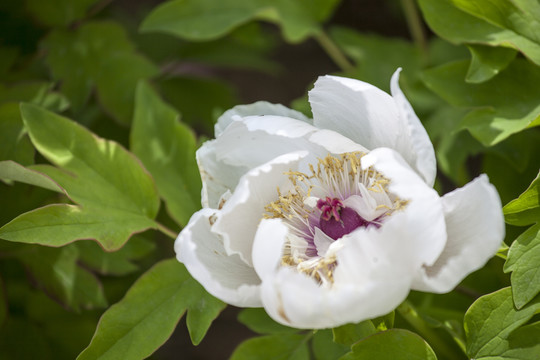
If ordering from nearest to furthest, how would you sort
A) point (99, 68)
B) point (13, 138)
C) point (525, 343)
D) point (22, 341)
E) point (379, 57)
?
point (525, 343) → point (13, 138) → point (22, 341) → point (99, 68) → point (379, 57)

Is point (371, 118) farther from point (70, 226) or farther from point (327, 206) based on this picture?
point (70, 226)

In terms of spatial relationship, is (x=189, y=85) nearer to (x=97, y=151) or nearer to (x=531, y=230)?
(x=97, y=151)

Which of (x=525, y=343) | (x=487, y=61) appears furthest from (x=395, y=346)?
(x=487, y=61)

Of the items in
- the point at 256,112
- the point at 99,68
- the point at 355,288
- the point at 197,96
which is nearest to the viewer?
the point at 355,288

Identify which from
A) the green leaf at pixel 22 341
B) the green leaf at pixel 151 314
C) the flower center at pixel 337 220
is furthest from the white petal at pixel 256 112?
the green leaf at pixel 22 341

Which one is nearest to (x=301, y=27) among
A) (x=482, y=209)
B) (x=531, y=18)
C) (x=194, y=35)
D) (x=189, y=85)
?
(x=194, y=35)

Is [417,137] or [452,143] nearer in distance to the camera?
[417,137]

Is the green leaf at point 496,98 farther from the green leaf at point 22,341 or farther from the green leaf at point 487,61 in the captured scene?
the green leaf at point 22,341
